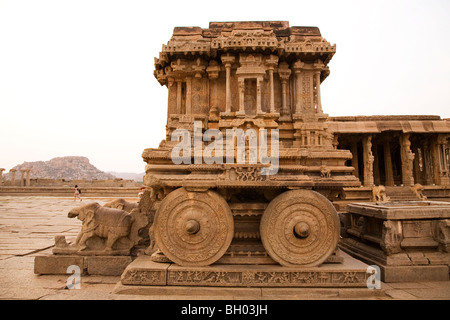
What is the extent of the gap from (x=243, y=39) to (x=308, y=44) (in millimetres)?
2438

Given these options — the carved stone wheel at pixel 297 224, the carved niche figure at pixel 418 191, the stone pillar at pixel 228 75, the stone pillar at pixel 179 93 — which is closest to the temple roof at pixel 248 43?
the stone pillar at pixel 228 75

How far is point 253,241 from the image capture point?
13.7 feet

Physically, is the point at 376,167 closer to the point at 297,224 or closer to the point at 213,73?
the point at 213,73

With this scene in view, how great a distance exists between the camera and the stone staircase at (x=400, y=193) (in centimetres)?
1719

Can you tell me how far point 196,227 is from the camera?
3703 millimetres

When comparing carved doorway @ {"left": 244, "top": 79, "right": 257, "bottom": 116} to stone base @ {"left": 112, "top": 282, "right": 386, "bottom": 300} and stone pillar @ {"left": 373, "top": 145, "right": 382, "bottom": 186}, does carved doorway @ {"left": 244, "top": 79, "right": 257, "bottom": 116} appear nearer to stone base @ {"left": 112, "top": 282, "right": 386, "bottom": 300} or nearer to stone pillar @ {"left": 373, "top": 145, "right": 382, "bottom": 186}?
stone base @ {"left": 112, "top": 282, "right": 386, "bottom": 300}

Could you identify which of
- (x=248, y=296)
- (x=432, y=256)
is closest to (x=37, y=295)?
(x=248, y=296)

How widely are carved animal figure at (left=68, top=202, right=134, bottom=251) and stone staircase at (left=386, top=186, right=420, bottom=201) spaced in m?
17.1

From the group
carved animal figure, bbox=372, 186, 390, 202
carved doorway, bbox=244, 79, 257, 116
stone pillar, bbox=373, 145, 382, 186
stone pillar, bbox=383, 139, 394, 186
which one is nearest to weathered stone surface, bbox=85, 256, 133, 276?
carved doorway, bbox=244, 79, 257, 116

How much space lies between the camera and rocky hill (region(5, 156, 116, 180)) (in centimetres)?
9869

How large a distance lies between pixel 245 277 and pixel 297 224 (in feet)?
3.12
